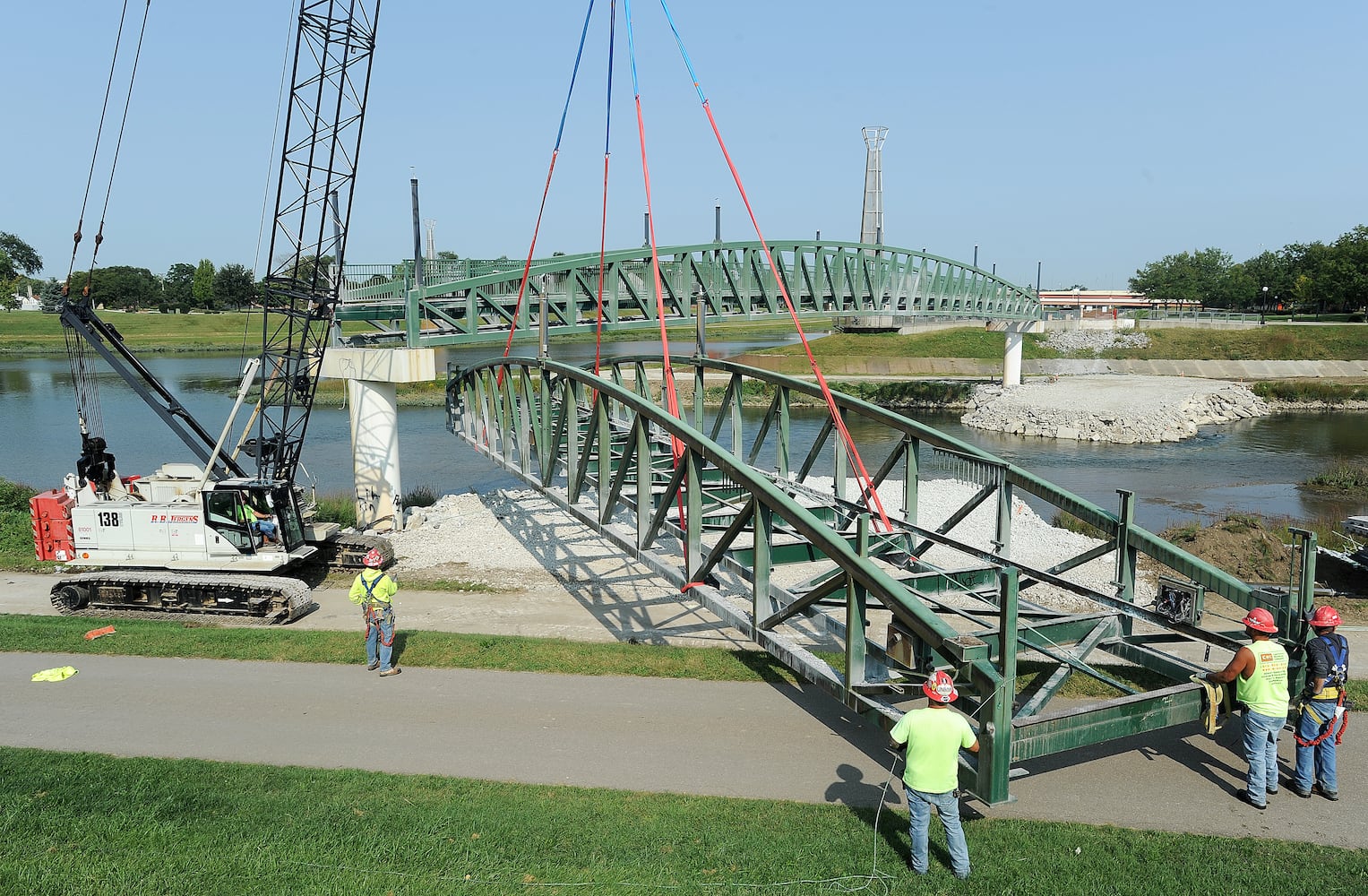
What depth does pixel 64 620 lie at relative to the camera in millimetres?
15672

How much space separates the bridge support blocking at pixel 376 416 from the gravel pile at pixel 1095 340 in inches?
2788

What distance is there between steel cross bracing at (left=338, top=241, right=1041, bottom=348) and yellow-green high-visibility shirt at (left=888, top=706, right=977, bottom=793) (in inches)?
495

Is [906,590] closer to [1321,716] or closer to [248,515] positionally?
[1321,716]

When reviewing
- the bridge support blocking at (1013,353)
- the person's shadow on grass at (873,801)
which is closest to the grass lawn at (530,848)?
the person's shadow on grass at (873,801)

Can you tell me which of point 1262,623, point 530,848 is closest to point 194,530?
point 530,848

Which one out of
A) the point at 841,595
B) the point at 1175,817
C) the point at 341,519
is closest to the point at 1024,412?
the point at 341,519

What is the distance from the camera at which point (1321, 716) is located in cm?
855

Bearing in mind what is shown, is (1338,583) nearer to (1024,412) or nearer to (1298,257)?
(1024,412)

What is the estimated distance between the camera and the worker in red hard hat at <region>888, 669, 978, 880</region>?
280 inches

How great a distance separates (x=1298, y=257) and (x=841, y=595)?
Result: 126m

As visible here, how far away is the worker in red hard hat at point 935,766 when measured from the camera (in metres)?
7.10

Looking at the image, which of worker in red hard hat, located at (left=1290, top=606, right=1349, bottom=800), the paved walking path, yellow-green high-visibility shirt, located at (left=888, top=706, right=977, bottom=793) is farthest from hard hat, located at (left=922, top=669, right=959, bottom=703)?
worker in red hard hat, located at (left=1290, top=606, right=1349, bottom=800)

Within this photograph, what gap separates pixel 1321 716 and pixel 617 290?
2576 cm

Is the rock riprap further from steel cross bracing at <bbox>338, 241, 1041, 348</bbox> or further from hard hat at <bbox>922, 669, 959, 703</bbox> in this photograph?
hard hat at <bbox>922, 669, 959, 703</bbox>
